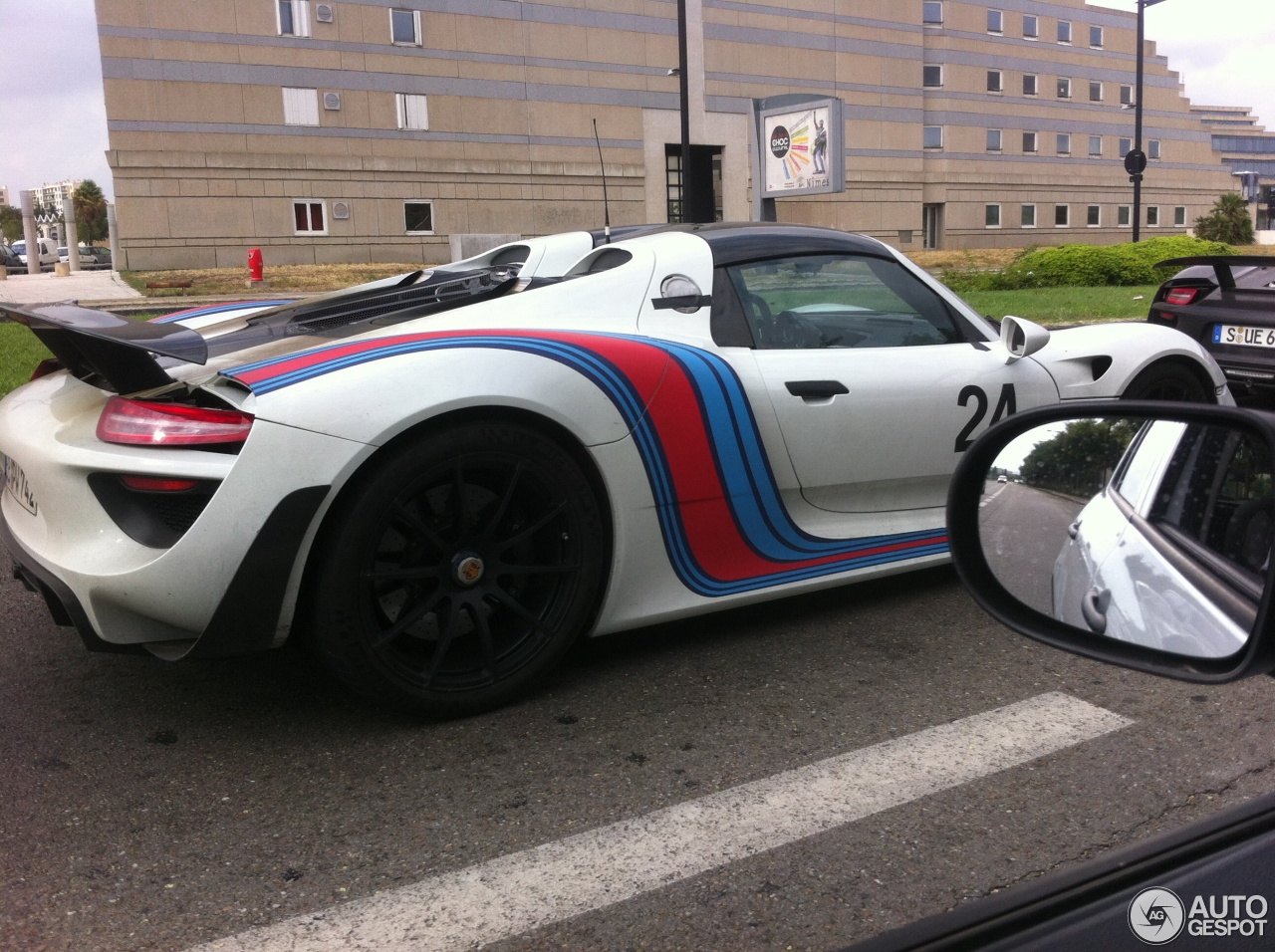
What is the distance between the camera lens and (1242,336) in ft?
23.2

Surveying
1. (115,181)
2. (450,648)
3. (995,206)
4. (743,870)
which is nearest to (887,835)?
(743,870)

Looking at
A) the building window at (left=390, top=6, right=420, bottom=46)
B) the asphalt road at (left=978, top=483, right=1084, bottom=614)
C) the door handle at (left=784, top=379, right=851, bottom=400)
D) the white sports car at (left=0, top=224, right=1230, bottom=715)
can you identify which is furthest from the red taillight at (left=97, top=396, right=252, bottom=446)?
the building window at (left=390, top=6, right=420, bottom=46)

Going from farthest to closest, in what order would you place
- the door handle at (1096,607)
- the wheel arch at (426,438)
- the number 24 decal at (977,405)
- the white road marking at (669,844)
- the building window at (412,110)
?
the building window at (412,110) < the number 24 decal at (977,405) < the wheel arch at (426,438) < the white road marking at (669,844) < the door handle at (1096,607)

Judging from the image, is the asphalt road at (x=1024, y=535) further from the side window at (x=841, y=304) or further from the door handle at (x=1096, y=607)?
the side window at (x=841, y=304)

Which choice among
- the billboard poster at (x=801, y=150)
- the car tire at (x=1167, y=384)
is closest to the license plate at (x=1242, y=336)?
the car tire at (x=1167, y=384)

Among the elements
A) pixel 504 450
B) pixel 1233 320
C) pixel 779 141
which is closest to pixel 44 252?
pixel 779 141

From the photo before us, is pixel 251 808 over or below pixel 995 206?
below

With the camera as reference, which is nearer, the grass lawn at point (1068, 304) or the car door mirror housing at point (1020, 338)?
the car door mirror housing at point (1020, 338)

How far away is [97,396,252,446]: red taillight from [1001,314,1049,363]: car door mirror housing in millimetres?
2527

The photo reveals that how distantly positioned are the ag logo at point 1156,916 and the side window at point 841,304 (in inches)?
97.8

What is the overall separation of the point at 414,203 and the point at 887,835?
111 feet

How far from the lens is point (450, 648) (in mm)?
3004

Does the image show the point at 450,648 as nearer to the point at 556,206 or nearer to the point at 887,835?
the point at 887,835

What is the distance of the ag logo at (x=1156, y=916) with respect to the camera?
1.18m
